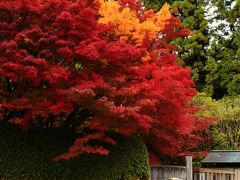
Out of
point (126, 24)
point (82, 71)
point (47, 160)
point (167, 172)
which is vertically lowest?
point (47, 160)

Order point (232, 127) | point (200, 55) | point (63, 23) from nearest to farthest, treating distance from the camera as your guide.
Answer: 1. point (63, 23)
2. point (232, 127)
3. point (200, 55)

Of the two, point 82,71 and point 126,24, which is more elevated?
point 126,24

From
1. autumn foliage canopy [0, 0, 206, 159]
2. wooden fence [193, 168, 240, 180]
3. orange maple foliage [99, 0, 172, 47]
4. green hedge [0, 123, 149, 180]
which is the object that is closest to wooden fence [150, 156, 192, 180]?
wooden fence [193, 168, 240, 180]

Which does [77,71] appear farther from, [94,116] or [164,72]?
[164,72]

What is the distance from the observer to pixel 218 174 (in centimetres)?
1855

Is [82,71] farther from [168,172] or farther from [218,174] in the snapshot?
[218,174]

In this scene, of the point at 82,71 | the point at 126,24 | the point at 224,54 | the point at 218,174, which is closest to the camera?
the point at 82,71

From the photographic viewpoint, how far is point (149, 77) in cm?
1537

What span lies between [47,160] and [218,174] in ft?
21.2

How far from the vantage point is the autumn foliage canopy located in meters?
13.2

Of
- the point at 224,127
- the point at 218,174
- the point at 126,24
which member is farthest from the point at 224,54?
the point at 126,24

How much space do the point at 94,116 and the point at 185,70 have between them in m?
3.90

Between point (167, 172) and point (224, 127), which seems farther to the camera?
point (224, 127)

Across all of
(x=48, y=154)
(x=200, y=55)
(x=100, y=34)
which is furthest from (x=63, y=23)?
(x=200, y=55)
